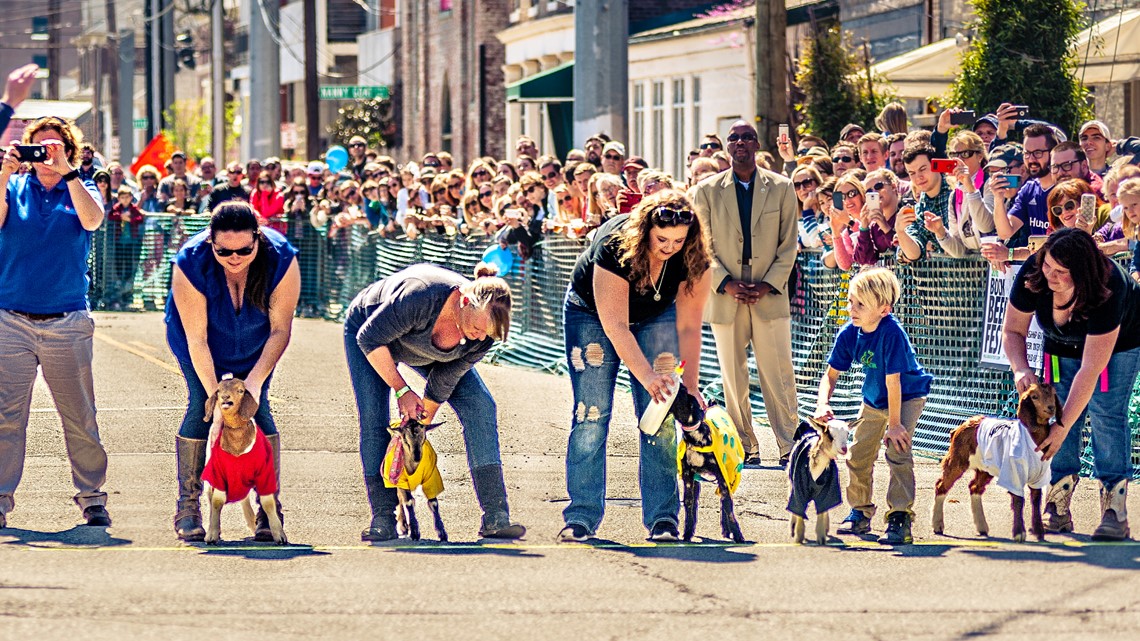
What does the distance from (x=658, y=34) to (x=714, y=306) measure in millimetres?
21658

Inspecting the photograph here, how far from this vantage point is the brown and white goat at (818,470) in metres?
8.37

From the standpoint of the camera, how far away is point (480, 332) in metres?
8.04

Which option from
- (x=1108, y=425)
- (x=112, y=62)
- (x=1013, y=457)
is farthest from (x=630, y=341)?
(x=112, y=62)

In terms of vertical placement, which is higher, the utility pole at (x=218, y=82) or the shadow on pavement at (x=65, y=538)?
the utility pole at (x=218, y=82)

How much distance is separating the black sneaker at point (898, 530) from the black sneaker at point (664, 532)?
92 centimetres

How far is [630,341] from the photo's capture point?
8336mm

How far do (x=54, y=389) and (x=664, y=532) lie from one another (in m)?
3.06

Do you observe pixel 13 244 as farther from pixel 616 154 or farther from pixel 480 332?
pixel 616 154

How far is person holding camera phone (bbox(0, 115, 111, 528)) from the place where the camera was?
359 inches

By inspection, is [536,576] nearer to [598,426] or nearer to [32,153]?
[598,426]

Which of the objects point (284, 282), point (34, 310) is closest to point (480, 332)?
point (284, 282)

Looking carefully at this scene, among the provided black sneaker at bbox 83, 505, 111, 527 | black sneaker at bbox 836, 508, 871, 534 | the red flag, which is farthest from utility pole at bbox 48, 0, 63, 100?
black sneaker at bbox 836, 508, 871, 534

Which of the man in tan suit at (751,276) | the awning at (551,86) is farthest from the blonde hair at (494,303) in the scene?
the awning at (551,86)

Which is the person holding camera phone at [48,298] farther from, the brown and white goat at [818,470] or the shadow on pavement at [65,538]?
the brown and white goat at [818,470]
